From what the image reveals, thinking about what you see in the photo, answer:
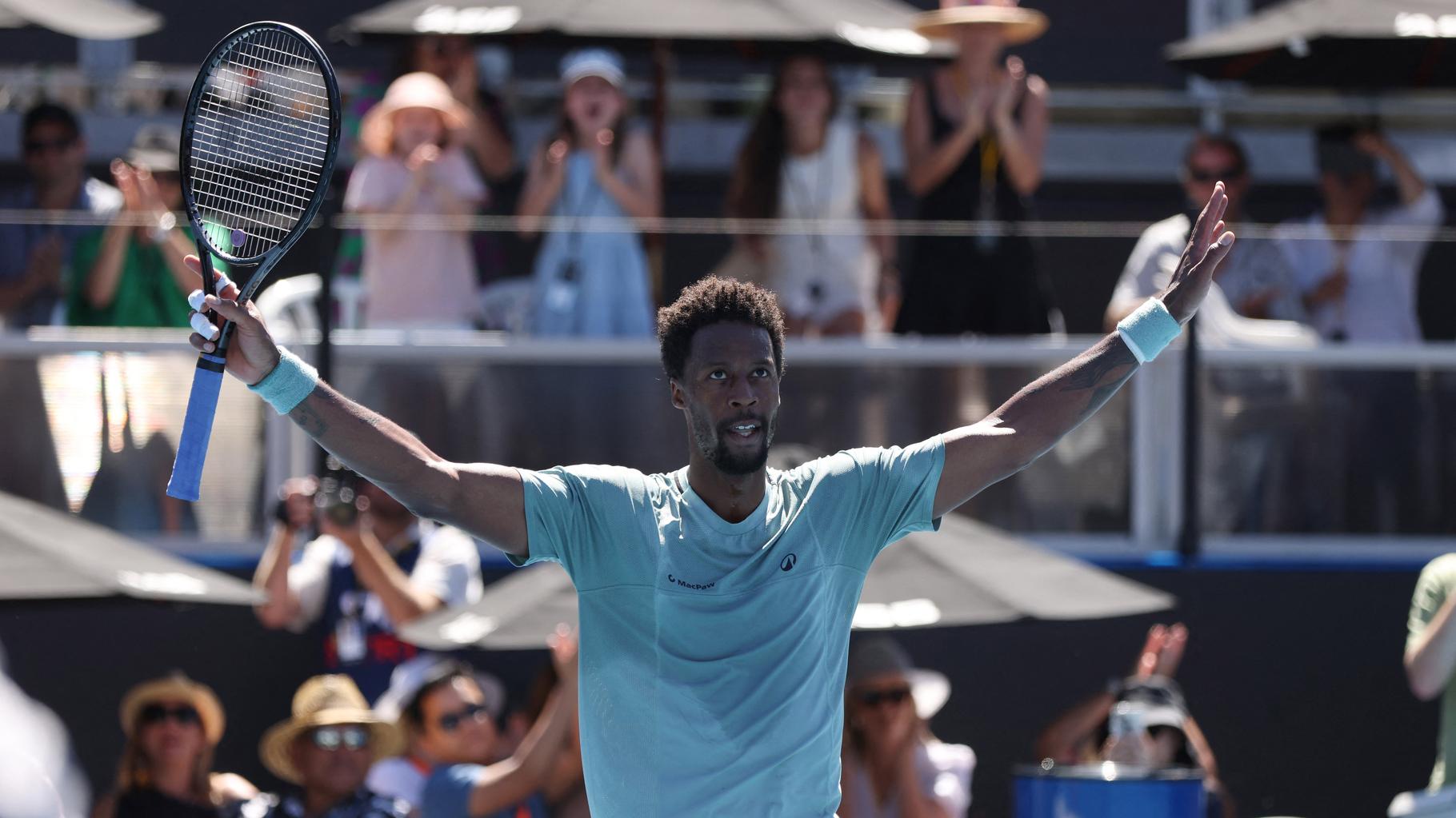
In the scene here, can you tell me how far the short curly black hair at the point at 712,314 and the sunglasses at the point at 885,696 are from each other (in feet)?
10.4

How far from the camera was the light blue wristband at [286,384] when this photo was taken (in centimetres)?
380

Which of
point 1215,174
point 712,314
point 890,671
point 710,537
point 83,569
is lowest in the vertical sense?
point 890,671

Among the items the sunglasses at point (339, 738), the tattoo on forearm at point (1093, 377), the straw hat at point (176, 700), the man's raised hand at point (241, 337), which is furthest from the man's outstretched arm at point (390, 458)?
the straw hat at point (176, 700)

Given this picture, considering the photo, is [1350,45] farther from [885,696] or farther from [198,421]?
[198,421]

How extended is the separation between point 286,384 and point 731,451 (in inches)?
32.4

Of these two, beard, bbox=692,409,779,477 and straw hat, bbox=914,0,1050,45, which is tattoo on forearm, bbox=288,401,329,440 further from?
straw hat, bbox=914,0,1050,45

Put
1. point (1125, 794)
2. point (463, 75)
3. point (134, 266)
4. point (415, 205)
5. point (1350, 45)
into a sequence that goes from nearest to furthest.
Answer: point (1125, 794) < point (134, 266) < point (415, 205) < point (463, 75) < point (1350, 45)

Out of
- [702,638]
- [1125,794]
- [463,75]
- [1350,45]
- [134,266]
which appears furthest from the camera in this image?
[1350,45]

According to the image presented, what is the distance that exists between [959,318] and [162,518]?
316cm

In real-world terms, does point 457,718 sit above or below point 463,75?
below

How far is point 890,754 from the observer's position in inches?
277

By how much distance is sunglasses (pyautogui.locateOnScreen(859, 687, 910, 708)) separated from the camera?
7113 millimetres

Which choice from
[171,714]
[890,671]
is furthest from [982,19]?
[171,714]

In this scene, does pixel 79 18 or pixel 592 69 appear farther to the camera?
pixel 79 18
